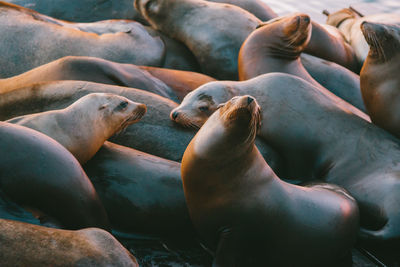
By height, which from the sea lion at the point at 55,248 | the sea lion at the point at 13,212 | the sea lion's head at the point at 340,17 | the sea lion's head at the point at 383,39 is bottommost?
the sea lion's head at the point at 340,17

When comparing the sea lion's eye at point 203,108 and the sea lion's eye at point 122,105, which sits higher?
the sea lion's eye at point 122,105

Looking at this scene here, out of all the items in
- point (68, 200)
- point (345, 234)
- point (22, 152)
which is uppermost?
point (22, 152)

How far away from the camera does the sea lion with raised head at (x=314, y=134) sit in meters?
4.34

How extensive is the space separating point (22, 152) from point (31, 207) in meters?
0.27

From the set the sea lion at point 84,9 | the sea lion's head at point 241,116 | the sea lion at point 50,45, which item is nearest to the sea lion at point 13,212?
the sea lion's head at point 241,116

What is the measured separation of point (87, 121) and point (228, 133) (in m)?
1.09

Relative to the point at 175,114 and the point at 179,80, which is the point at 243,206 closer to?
the point at 175,114

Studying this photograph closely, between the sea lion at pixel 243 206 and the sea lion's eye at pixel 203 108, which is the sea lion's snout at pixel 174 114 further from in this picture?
the sea lion at pixel 243 206

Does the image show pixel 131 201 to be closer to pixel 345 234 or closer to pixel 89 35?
pixel 345 234

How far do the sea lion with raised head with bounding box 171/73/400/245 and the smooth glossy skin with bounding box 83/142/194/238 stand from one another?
2.46 feet

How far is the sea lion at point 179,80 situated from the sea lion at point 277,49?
15.9 inches

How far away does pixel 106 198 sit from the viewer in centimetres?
358

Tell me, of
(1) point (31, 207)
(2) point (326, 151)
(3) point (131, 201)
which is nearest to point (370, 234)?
(2) point (326, 151)

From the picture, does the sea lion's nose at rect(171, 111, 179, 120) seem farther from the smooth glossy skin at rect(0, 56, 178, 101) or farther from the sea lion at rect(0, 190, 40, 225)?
the sea lion at rect(0, 190, 40, 225)
